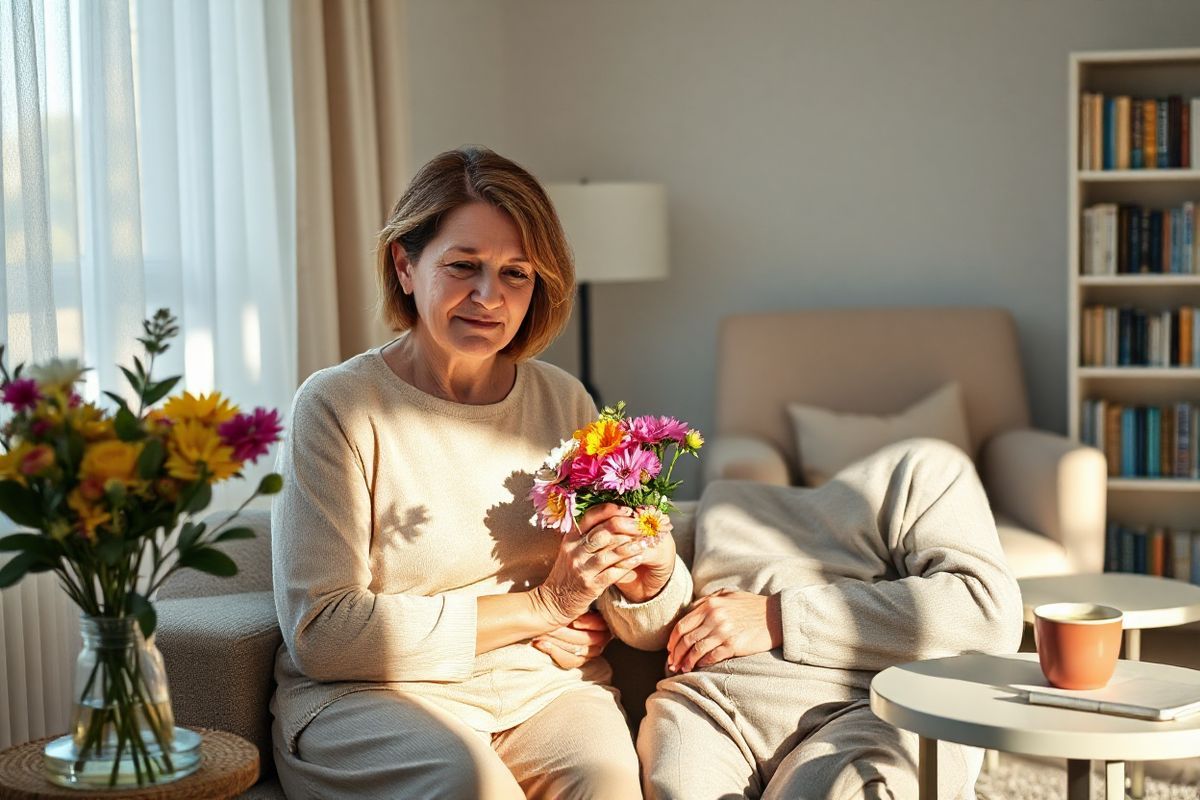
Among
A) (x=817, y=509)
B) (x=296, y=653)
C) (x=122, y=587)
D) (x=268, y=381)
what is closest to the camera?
(x=122, y=587)

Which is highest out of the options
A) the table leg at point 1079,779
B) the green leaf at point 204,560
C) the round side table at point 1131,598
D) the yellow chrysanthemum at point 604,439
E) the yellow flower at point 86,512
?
the yellow flower at point 86,512

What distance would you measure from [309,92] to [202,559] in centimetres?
217

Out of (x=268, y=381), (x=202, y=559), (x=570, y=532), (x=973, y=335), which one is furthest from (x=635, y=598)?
(x=973, y=335)

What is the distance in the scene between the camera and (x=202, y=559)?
50.2 inches

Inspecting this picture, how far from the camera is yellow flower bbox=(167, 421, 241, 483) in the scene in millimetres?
1211

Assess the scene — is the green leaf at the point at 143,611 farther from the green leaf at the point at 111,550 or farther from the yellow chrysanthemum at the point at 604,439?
the yellow chrysanthemum at the point at 604,439

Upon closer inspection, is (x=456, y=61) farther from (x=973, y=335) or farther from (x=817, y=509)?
(x=817, y=509)

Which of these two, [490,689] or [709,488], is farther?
[709,488]

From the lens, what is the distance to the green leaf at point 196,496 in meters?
1.22

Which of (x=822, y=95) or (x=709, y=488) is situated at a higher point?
(x=822, y=95)

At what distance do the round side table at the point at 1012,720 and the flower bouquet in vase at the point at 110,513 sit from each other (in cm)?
81

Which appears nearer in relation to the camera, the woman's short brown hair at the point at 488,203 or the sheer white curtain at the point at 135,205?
the woman's short brown hair at the point at 488,203

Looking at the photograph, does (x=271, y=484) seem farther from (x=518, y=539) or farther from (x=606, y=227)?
(x=606, y=227)

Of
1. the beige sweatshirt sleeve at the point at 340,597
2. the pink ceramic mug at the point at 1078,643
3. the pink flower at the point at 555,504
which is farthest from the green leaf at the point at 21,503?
the pink ceramic mug at the point at 1078,643
